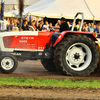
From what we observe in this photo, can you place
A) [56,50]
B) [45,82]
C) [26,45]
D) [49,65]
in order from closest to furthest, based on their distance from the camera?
[45,82] < [56,50] < [26,45] < [49,65]

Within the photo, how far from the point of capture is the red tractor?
694 centimetres

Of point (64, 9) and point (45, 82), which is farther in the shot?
point (64, 9)

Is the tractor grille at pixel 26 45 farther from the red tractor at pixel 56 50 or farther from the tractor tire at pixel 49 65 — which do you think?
the tractor tire at pixel 49 65

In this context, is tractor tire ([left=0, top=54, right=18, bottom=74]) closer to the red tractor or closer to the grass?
the red tractor

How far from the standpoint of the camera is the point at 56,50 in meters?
6.90

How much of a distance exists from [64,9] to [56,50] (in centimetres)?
1015

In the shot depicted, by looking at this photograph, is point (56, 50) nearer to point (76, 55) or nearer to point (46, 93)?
point (76, 55)

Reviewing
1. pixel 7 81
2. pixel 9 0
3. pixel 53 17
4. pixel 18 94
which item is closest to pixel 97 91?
pixel 18 94

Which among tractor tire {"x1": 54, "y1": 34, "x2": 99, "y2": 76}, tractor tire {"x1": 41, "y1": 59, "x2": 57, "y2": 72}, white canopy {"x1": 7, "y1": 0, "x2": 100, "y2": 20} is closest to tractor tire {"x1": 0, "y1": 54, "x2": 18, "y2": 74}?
tractor tire {"x1": 54, "y1": 34, "x2": 99, "y2": 76}

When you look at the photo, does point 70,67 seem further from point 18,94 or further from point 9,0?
point 9,0

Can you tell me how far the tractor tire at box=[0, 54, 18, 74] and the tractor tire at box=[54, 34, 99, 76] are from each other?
1.08 metres

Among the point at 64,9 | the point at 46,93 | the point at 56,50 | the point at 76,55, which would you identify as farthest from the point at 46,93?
the point at 64,9

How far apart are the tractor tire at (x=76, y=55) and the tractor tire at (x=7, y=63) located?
108 cm

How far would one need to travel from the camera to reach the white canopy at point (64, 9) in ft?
53.4
